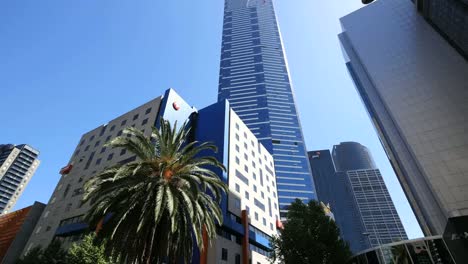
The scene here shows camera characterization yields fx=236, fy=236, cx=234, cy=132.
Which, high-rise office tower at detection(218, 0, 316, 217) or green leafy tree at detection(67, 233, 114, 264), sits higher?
high-rise office tower at detection(218, 0, 316, 217)

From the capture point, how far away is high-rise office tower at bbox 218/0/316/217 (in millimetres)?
125125

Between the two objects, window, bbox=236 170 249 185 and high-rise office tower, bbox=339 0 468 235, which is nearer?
high-rise office tower, bbox=339 0 468 235

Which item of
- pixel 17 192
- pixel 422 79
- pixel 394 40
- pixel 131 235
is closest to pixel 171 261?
pixel 131 235

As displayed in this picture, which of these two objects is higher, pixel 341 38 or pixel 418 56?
pixel 341 38

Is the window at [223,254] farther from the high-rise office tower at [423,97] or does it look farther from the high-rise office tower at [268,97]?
the high-rise office tower at [268,97]

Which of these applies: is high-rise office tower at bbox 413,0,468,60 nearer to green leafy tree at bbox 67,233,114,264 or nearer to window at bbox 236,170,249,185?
window at bbox 236,170,249,185

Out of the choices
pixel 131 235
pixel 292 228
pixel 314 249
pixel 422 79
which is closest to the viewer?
pixel 131 235

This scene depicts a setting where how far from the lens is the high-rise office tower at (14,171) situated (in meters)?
174

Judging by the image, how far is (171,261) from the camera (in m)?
17.6

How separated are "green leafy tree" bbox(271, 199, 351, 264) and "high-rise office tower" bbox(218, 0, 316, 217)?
89019mm

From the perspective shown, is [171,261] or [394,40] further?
[394,40]

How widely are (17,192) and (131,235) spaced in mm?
231956

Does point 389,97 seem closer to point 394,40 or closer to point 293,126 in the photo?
point 394,40

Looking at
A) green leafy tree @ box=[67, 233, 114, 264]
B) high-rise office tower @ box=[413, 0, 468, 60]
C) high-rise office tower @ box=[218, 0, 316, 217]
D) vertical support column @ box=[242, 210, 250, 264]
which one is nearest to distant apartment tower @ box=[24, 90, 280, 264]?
vertical support column @ box=[242, 210, 250, 264]
